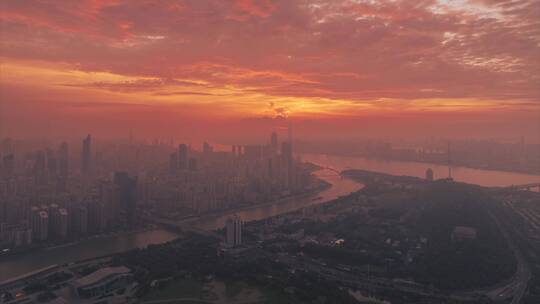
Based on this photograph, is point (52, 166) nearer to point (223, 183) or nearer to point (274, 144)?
point (223, 183)

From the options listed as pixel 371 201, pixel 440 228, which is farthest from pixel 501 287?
pixel 371 201

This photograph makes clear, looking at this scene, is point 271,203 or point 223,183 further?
point 223,183

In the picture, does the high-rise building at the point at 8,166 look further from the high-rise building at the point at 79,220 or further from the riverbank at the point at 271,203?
the riverbank at the point at 271,203

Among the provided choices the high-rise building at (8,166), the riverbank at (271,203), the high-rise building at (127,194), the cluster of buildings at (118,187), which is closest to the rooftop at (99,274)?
the cluster of buildings at (118,187)

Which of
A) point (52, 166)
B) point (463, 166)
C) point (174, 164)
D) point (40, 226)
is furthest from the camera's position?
point (463, 166)

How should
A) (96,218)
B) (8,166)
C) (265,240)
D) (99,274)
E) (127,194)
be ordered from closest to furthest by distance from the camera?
(99,274)
(265,240)
(96,218)
(127,194)
(8,166)

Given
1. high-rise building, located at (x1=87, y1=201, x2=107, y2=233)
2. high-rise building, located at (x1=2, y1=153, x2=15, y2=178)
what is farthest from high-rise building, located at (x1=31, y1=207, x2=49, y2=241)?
high-rise building, located at (x1=2, y1=153, x2=15, y2=178)

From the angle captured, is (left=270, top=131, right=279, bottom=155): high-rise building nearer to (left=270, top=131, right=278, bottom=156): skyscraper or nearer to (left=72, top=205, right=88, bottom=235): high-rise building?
(left=270, top=131, right=278, bottom=156): skyscraper

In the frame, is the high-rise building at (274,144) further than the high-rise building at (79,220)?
Yes

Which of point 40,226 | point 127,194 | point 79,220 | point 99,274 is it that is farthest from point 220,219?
point 99,274
